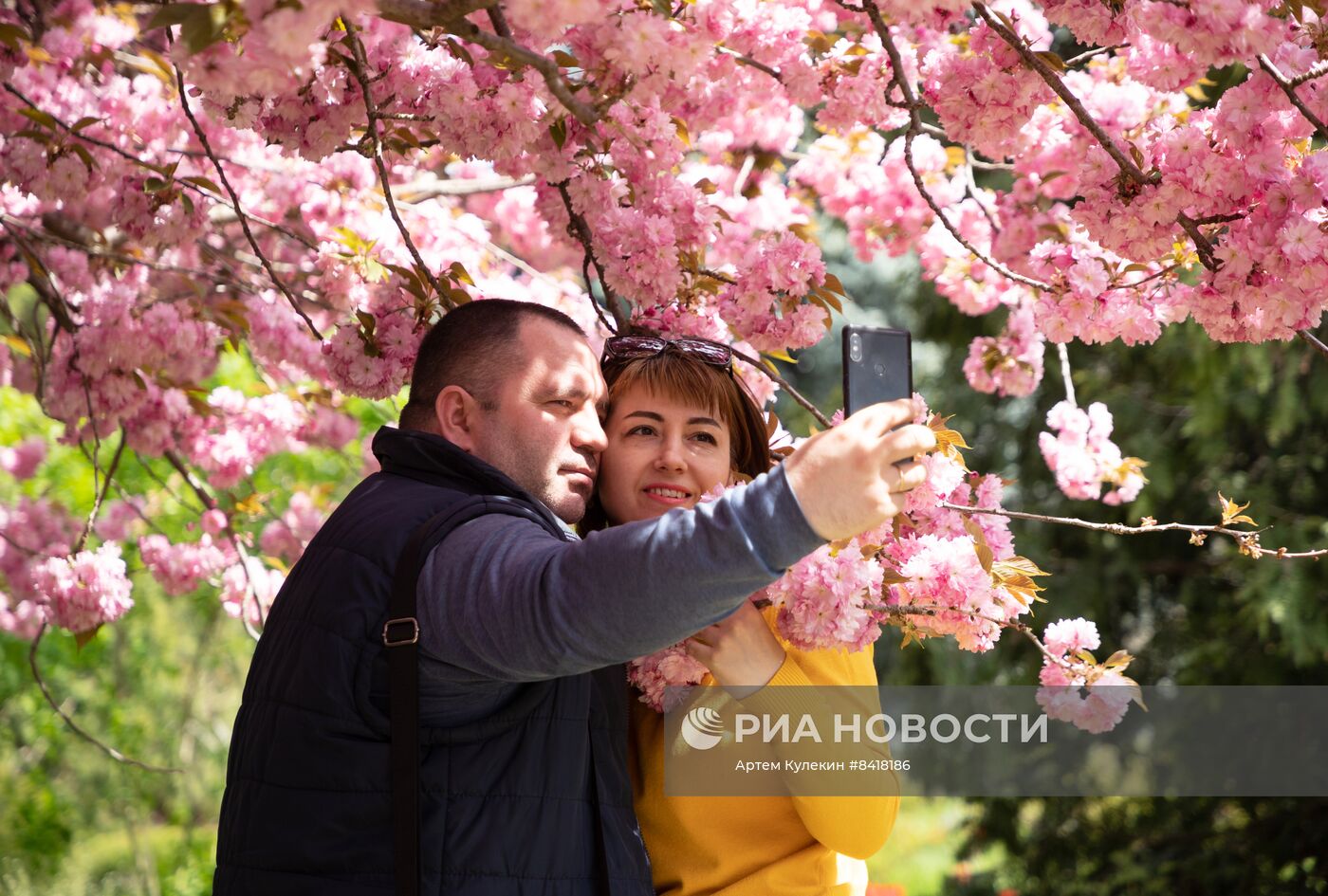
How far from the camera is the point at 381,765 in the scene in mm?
1676

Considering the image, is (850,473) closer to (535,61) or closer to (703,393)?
(535,61)

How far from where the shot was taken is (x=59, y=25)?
11.6ft

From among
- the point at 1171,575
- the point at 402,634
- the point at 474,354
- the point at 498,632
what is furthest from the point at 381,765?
the point at 1171,575

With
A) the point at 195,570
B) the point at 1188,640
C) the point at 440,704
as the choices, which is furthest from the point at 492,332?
the point at 1188,640

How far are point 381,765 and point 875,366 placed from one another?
820mm

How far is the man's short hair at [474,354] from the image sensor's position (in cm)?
208

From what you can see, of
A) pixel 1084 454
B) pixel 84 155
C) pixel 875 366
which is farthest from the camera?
pixel 1084 454

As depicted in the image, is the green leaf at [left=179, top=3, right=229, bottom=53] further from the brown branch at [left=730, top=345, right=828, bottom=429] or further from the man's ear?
the brown branch at [left=730, top=345, right=828, bottom=429]

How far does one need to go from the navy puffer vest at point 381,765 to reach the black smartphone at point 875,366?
1.57 feet

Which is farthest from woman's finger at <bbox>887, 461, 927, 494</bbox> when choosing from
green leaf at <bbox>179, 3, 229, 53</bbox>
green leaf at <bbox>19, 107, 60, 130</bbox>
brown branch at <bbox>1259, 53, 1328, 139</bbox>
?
green leaf at <bbox>19, 107, 60, 130</bbox>

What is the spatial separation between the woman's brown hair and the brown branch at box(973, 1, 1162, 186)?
767 mm

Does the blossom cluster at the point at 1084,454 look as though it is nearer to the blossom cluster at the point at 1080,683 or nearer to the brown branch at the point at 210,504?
the blossom cluster at the point at 1080,683

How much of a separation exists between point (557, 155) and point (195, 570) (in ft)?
8.04

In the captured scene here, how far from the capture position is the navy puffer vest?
5.48 feet
